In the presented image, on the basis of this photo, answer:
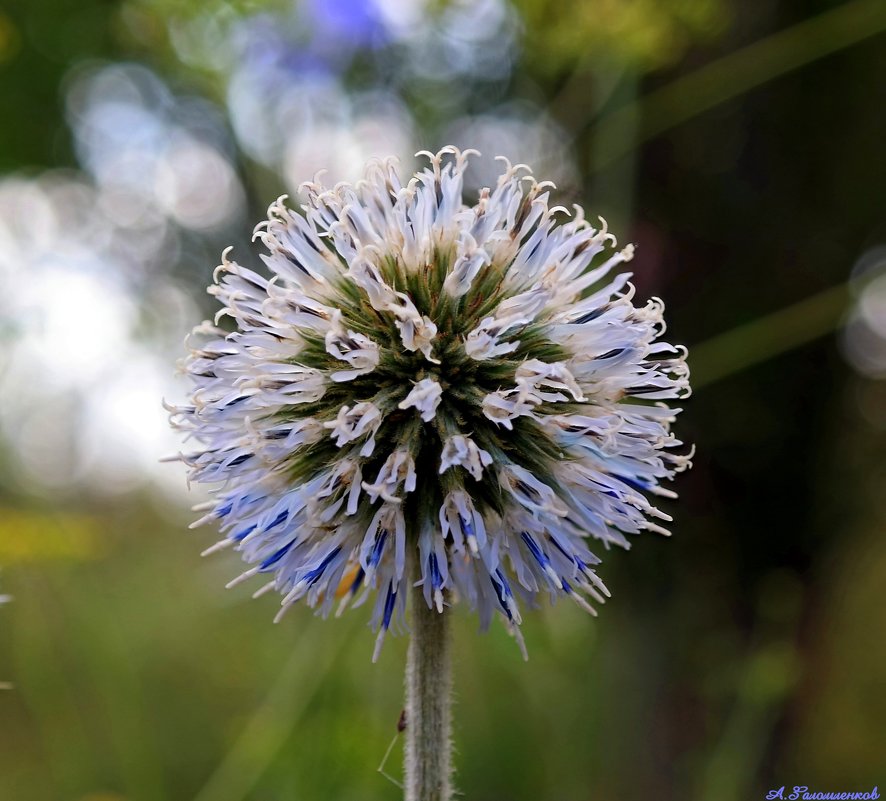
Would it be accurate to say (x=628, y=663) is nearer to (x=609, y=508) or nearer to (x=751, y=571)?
(x=751, y=571)

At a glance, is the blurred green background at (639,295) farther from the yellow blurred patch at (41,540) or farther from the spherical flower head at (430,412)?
the spherical flower head at (430,412)

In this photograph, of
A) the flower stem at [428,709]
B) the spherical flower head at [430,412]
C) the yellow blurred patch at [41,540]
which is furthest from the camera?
the yellow blurred patch at [41,540]

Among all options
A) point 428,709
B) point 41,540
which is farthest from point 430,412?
point 41,540

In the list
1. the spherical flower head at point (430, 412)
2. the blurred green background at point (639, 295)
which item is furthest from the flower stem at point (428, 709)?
the blurred green background at point (639, 295)

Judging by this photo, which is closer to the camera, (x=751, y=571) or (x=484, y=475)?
(x=484, y=475)

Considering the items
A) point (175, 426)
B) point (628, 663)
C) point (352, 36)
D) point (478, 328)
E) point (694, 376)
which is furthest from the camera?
point (628, 663)

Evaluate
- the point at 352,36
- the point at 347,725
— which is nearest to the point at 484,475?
the point at 347,725

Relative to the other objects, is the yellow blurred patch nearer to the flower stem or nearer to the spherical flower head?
the spherical flower head

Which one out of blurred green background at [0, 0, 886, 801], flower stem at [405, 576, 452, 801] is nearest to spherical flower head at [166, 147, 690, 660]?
flower stem at [405, 576, 452, 801]
